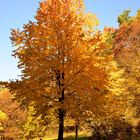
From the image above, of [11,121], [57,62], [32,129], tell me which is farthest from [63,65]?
[11,121]

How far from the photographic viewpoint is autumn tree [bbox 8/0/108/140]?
17.4 metres

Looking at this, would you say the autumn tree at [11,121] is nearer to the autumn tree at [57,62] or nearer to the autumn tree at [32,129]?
the autumn tree at [32,129]

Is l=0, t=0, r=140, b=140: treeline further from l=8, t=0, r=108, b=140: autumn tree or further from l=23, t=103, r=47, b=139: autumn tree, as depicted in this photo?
l=23, t=103, r=47, b=139: autumn tree

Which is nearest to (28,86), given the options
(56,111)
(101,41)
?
(56,111)

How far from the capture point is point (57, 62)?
56.7 feet


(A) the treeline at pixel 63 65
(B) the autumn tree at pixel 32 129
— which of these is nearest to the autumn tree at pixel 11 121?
(B) the autumn tree at pixel 32 129

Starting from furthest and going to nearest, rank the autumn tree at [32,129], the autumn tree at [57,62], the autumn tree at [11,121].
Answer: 1. the autumn tree at [11,121]
2. the autumn tree at [32,129]
3. the autumn tree at [57,62]

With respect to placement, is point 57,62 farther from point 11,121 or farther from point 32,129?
point 11,121

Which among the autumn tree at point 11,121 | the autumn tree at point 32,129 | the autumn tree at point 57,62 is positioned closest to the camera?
the autumn tree at point 57,62

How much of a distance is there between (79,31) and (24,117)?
46.6 meters

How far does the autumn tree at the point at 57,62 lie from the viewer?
685 inches

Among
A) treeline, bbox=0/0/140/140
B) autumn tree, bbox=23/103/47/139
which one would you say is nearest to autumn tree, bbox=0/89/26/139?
autumn tree, bbox=23/103/47/139

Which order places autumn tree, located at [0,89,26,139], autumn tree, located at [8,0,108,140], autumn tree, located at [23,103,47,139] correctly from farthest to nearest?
autumn tree, located at [0,89,26,139] → autumn tree, located at [23,103,47,139] → autumn tree, located at [8,0,108,140]

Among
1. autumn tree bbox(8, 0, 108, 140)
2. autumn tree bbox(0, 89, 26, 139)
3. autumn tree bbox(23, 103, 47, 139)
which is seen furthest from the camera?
autumn tree bbox(0, 89, 26, 139)
